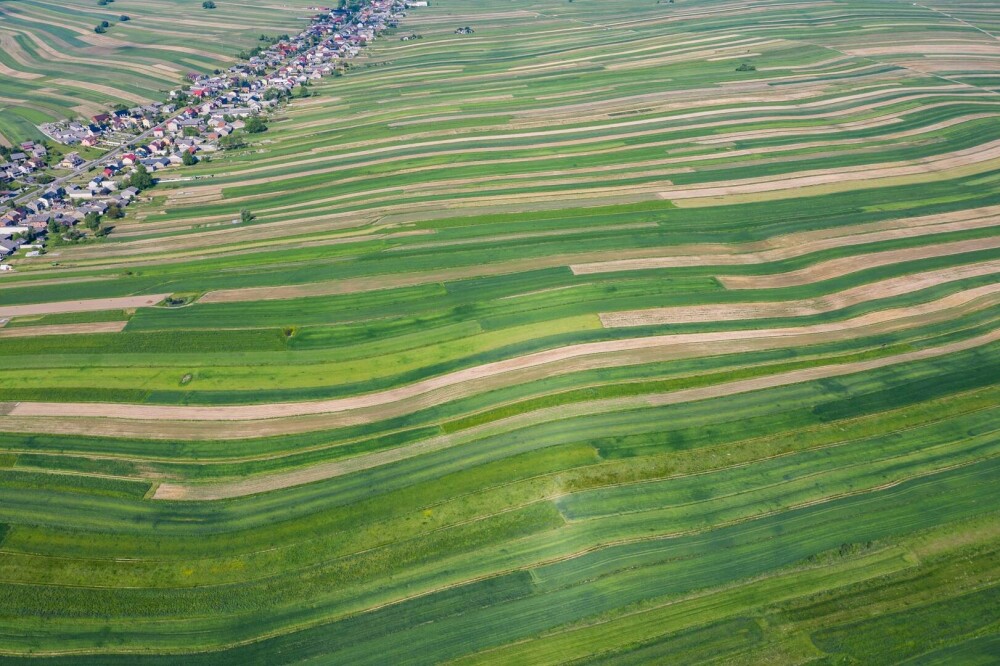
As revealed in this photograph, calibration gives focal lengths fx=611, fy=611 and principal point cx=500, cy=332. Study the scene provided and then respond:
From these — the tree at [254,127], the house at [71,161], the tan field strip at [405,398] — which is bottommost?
the tan field strip at [405,398]

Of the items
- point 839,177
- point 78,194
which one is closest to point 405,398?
point 839,177

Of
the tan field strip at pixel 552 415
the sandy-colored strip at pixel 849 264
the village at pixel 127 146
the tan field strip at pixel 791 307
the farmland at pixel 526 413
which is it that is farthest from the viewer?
the village at pixel 127 146

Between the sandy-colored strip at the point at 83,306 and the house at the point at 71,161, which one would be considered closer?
the sandy-colored strip at the point at 83,306

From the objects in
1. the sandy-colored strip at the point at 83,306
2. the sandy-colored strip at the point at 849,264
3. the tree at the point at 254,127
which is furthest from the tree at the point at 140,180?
the sandy-colored strip at the point at 849,264

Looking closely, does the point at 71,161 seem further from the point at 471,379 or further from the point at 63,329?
the point at 471,379

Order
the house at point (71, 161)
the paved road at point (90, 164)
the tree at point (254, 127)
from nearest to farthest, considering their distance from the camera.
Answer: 1. the paved road at point (90, 164)
2. the house at point (71, 161)
3. the tree at point (254, 127)

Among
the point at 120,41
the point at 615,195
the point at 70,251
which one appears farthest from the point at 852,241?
the point at 120,41

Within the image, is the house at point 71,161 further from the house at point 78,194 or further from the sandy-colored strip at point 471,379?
the sandy-colored strip at point 471,379
